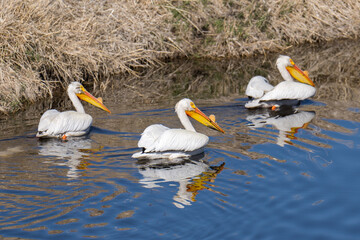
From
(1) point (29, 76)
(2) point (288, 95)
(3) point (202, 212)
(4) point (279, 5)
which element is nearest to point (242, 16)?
(4) point (279, 5)

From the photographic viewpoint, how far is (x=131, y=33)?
11.7 metres

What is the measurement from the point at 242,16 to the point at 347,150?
22.0 ft

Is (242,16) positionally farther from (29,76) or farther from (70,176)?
(70,176)

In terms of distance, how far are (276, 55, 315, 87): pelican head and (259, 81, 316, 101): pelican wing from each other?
19.1 inches

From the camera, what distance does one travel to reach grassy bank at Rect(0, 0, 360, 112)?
32.4 feet

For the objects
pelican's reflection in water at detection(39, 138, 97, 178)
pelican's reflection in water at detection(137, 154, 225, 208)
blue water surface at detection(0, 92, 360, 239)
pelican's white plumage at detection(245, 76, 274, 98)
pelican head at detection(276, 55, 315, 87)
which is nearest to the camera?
blue water surface at detection(0, 92, 360, 239)

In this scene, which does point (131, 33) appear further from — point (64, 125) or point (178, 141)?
A: point (178, 141)

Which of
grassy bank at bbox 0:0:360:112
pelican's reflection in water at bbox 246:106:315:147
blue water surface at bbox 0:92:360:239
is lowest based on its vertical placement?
blue water surface at bbox 0:92:360:239

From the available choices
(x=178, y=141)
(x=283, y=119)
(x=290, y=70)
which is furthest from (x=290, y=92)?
(x=178, y=141)

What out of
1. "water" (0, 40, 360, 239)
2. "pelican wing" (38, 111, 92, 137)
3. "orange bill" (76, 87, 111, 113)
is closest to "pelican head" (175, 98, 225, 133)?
"water" (0, 40, 360, 239)

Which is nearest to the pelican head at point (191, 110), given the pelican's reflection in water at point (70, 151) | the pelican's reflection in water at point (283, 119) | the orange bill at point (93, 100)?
the pelican's reflection in water at point (283, 119)

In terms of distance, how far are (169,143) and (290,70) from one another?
377 cm

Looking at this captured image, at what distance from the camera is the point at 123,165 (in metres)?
6.51

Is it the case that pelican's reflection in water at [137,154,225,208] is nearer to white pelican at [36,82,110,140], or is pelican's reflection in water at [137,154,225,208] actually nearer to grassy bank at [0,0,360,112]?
white pelican at [36,82,110,140]
